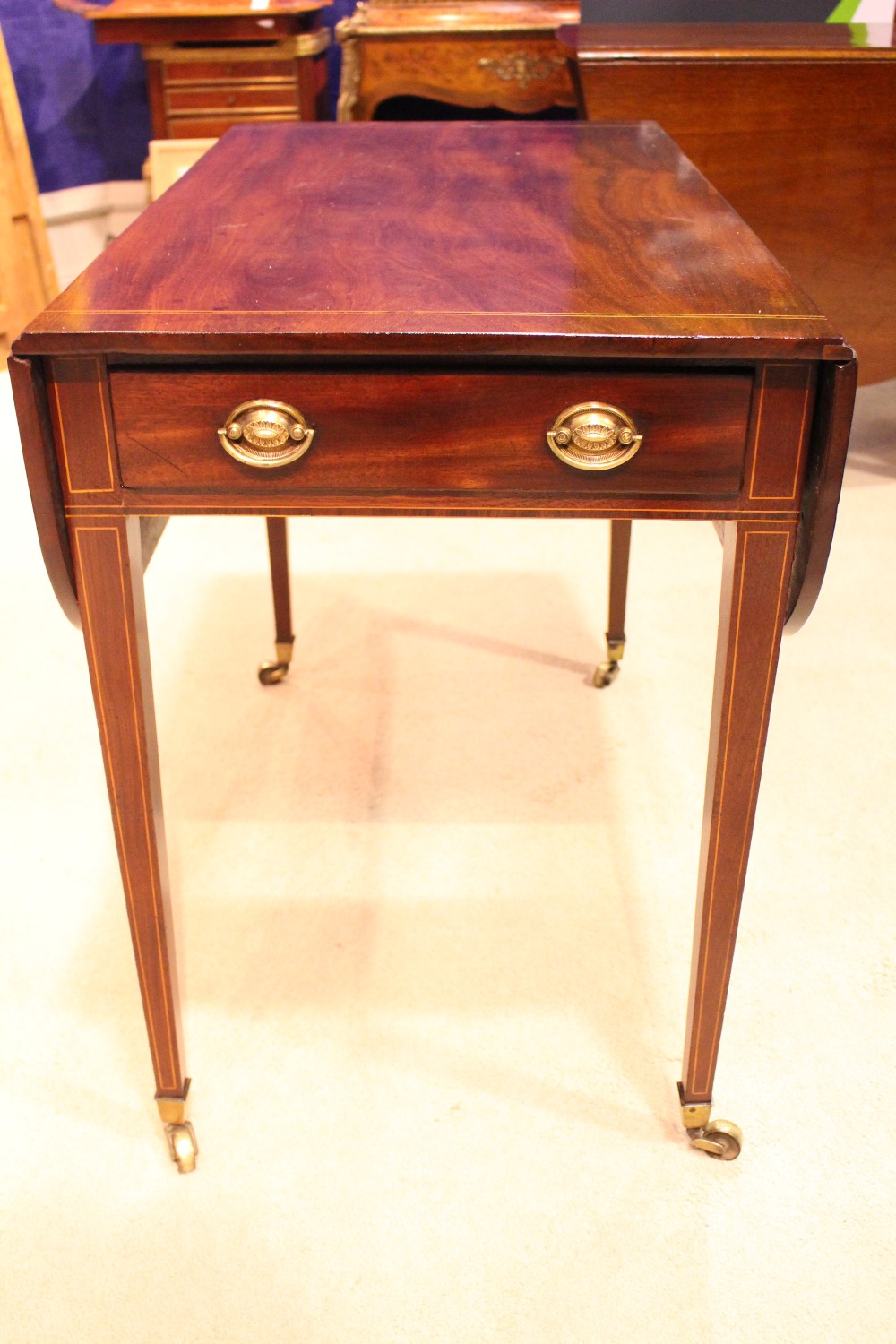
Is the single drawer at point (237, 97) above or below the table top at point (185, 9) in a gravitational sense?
below

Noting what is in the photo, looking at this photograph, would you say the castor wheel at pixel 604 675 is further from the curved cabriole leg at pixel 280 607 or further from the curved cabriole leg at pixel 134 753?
the curved cabriole leg at pixel 134 753

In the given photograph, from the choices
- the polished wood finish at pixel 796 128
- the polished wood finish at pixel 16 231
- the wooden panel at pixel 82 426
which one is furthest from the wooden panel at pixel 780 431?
the polished wood finish at pixel 16 231

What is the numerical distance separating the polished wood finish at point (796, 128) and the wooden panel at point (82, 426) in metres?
1.69

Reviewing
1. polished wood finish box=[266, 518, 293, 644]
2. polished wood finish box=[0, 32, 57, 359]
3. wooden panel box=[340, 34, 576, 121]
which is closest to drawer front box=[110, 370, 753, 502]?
polished wood finish box=[266, 518, 293, 644]

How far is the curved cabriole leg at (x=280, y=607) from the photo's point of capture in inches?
73.5

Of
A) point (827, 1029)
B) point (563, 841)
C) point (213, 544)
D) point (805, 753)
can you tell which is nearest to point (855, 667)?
point (805, 753)

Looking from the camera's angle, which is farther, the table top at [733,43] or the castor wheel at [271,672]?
the table top at [733,43]

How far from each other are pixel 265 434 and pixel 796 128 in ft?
5.99

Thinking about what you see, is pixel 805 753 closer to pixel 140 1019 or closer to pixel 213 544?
pixel 140 1019

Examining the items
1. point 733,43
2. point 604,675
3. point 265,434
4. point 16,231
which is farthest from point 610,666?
point 16,231

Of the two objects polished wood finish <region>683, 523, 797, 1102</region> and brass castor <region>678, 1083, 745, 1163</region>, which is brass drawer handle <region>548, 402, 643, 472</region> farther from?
brass castor <region>678, 1083, 745, 1163</region>

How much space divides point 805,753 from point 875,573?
0.65 meters

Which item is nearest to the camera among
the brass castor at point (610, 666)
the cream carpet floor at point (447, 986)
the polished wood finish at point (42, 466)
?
the polished wood finish at point (42, 466)

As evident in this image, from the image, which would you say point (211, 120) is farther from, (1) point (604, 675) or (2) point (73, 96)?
(1) point (604, 675)
